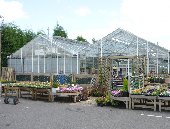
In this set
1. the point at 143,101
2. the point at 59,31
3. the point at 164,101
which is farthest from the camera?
the point at 59,31

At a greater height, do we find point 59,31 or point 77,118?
point 59,31

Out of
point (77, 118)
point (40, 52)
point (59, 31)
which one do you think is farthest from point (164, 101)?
point (59, 31)

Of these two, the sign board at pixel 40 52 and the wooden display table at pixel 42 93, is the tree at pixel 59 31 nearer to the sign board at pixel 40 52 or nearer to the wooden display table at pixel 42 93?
the sign board at pixel 40 52

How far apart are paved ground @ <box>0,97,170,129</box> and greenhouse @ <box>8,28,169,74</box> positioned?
1233 cm

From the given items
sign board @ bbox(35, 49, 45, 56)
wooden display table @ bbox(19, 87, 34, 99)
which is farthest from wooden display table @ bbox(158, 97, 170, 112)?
sign board @ bbox(35, 49, 45, 56)

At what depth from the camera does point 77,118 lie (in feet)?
32.6

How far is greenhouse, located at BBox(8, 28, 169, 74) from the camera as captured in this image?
24.0 metres

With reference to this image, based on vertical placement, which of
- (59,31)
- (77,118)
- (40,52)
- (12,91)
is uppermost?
(59,31)

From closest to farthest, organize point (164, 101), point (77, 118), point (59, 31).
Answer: point (77, 118), point (164, 101), point (59, 31)

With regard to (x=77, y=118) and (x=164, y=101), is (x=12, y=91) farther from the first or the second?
(x=164, y=101)

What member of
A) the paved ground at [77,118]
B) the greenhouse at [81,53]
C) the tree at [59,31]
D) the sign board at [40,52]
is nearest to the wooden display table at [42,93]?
the paved ground at [77,118]

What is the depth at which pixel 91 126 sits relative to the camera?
8609 millimetres

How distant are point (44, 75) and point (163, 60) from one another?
9243 mm

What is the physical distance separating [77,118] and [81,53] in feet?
53.4
